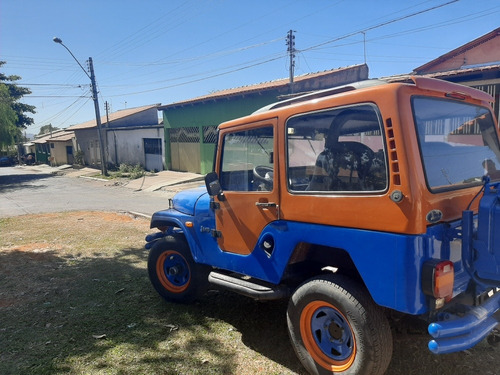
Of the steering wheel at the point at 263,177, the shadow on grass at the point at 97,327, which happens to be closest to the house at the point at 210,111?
the shadow on grass at the point at 97,327

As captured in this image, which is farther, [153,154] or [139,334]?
[153,154]

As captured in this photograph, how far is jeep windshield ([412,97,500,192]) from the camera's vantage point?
7.72 feet

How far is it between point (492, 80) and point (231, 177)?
8980 mm

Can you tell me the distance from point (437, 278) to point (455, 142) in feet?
3.99

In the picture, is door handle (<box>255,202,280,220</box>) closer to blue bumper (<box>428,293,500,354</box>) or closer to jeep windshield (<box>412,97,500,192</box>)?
jeep windshield (<box>412,97,500,192</box>)

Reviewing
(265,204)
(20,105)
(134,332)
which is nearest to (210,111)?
(134,332)

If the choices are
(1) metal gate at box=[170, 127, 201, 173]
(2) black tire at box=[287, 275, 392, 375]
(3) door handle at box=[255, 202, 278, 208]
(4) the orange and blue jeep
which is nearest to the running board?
(4) the orange and blue jeep

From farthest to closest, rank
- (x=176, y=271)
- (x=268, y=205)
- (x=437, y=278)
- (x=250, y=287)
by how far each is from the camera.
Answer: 1. (x=176, y=271)
2. (x=250, y=287)
3. (x=268, y=205)
4. (x=437, y=278)

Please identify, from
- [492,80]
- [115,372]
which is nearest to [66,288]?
[115,372]

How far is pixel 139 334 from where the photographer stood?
3521 millimetres

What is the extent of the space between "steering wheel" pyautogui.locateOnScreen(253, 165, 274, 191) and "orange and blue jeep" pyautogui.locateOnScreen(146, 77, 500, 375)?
2 cm

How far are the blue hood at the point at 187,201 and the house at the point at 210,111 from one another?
12.0 meters

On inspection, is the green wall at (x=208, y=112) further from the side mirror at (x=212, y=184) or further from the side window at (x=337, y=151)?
the side window at (x=337, y=151)

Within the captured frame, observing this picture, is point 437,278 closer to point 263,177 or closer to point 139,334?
point 263,177
